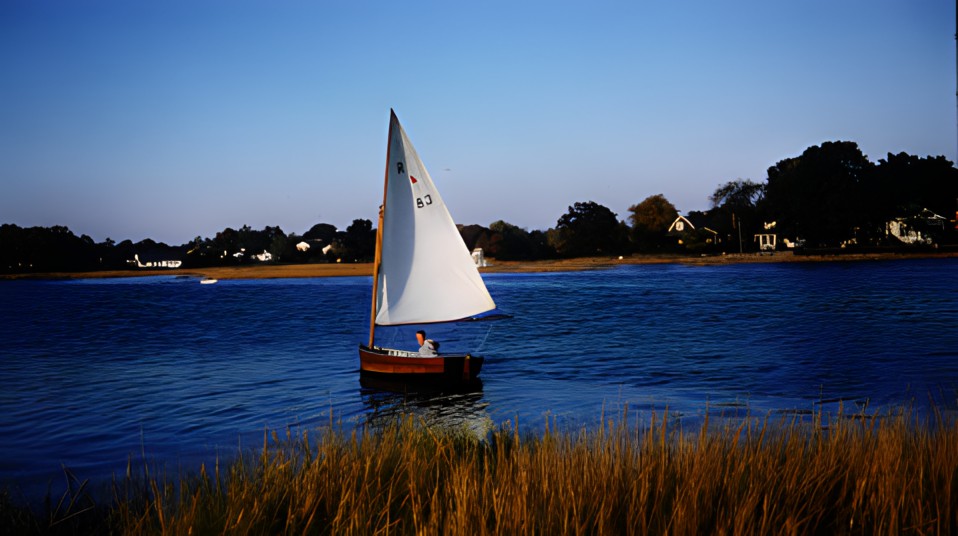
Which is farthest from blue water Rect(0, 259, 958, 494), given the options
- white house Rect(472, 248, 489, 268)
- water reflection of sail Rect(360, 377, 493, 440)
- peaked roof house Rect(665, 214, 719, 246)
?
white house Rect(472, 248, 489, 268)

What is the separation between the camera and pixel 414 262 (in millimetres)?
29891

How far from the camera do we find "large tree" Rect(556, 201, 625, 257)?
172 metres

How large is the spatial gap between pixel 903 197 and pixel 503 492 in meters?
150

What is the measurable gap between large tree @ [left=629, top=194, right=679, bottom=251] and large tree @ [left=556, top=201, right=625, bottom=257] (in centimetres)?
440

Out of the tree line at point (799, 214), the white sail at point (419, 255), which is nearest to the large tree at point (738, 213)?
the tree line at point (799, 214)

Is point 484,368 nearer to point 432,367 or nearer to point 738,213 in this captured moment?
point 432,367

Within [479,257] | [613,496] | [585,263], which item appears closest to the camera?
[613,496]

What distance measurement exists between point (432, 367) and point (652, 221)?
502 feet

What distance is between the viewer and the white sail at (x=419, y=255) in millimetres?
29047

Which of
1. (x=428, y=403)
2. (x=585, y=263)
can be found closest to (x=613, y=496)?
(x=428, y=403)

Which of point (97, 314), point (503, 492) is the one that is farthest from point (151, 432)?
point (97, 314)

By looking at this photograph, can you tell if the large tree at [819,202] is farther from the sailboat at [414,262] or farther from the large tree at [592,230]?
Result: the sailboat at [414,262]

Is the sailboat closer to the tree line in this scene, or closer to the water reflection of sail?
the water reflection of sail

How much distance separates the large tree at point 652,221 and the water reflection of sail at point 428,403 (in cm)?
14594
